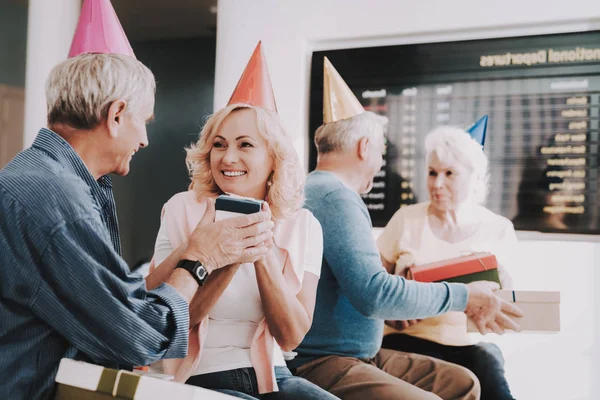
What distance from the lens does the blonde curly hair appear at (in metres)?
1.29

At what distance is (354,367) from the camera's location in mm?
1372

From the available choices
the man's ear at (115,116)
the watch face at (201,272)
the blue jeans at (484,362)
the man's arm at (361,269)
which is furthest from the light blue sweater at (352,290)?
the man's ear at (115,116)

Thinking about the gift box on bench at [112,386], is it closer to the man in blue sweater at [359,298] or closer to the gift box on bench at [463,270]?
the man in blue sweater at [359,298]

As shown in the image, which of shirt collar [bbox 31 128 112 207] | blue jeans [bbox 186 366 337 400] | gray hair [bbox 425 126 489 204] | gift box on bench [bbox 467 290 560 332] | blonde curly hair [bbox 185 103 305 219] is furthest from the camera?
gray hair [bbox 425 126 489 204]

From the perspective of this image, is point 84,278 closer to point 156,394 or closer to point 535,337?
point 156,394

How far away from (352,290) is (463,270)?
398 millimetres

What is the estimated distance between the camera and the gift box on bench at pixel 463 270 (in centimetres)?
156

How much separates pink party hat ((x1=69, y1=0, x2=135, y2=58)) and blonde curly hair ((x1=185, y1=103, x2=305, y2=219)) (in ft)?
0.83

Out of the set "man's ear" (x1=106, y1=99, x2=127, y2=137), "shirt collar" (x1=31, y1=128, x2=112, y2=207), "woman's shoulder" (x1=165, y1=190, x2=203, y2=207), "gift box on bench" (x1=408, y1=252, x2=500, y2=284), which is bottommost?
"gift box on bench" (x1=408, y1=252, x2=500, y2=284)

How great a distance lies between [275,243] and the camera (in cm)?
126

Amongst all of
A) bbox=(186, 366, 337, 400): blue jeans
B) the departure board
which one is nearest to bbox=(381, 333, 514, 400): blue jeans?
the departure board

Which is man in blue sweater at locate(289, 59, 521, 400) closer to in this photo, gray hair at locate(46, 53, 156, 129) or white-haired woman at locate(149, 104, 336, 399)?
white-haired woman at locate(149, 104, 336, 399)

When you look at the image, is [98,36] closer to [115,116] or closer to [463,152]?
[115,116]

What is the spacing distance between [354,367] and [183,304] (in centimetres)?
58
